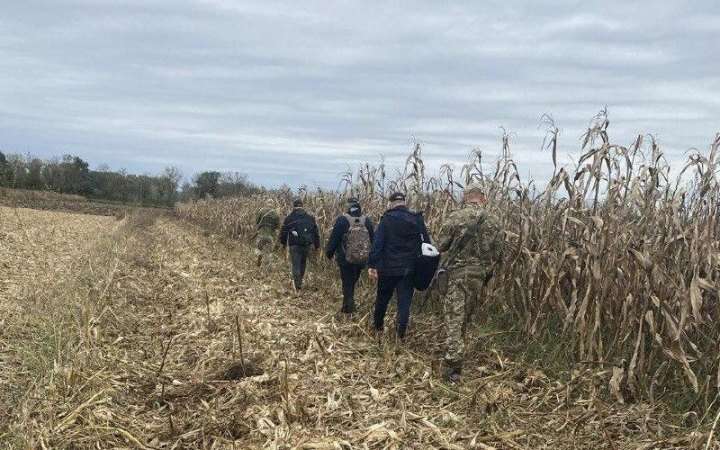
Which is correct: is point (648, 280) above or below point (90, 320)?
above

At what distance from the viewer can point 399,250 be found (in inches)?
269

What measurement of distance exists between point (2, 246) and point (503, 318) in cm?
1320

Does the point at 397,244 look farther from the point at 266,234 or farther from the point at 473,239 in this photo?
the point at 266,234

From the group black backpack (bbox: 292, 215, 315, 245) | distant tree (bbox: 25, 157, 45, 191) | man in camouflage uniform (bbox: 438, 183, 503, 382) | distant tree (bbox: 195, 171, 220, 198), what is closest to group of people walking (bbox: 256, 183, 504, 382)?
man in camouflage uniform (bbox: 438, 183, 503, 382)

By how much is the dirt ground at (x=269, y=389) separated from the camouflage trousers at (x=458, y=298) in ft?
1.40

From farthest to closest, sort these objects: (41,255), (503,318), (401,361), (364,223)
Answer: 1. (41,255)
2. (364,223)
3. (503,318)
4. (401,361)

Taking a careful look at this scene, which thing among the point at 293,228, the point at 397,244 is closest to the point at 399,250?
the point at 397,244

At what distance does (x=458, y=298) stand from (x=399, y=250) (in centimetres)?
107

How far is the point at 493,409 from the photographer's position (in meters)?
4.88

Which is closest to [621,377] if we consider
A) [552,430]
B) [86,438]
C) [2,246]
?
[552,430]

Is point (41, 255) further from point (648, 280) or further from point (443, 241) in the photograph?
point (648, 280)

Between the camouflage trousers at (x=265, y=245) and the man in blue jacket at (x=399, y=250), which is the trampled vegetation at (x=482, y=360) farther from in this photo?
the camouflage trousers at (x=265, y=245)

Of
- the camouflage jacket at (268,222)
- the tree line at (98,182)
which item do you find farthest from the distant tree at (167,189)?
the camouflage jacket at (268,222)

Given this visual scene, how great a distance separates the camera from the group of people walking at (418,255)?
20.0ft
